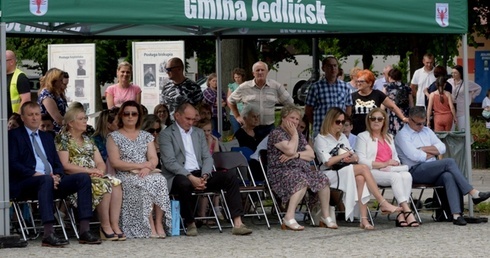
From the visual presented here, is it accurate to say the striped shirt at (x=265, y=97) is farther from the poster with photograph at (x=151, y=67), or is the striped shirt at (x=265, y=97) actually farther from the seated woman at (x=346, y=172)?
the poster with photograph at (x=151, y=67)

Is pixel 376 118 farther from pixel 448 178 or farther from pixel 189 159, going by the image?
pixel 189 159

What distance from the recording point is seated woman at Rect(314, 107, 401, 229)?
1332 cm

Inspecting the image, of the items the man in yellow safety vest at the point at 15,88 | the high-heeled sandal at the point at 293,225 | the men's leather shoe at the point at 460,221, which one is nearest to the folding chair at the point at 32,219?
the man in yellow safety vest at the point at 15,88

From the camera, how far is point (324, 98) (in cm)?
1532

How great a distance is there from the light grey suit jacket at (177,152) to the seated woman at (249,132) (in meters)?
1.48

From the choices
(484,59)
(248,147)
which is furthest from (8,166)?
(484,59)

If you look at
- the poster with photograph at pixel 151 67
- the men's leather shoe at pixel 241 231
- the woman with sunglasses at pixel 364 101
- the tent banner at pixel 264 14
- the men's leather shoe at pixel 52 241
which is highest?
the tent banner at pixel 264 14

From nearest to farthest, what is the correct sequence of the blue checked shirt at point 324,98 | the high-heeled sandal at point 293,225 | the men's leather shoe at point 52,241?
the men's leather shoe at point 52,241
the high-heeled sandal at point 293,225
the blue checked shirt at point 324,98

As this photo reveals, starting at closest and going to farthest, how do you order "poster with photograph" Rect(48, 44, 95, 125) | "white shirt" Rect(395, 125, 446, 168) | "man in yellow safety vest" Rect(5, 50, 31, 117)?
1. "white shirt" Rect(395, 125, 446, 168)
2. "man in yellow safety vest" Rect(5, 50, 31, 117)
3. "poster with photograph" Rect(48, 44, 95, 125)

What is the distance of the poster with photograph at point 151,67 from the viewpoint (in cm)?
2209

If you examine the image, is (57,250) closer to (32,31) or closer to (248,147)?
(248,147)

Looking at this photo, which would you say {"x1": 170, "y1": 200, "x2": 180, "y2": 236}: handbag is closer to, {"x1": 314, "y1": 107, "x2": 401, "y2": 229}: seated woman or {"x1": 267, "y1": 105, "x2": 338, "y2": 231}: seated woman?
{"x1": 267, "y1": 105, "x2": 338, "y2": 231}: seated woman

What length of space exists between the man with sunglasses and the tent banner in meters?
2.91

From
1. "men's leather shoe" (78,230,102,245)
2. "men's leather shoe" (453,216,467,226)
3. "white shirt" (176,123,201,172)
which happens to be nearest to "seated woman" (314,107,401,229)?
"men's leather shoe" (453,216,467,226)
